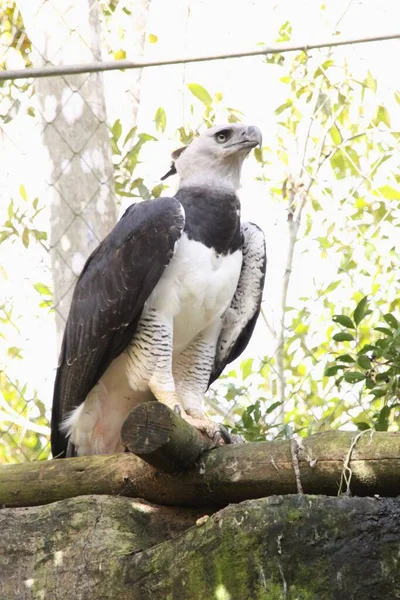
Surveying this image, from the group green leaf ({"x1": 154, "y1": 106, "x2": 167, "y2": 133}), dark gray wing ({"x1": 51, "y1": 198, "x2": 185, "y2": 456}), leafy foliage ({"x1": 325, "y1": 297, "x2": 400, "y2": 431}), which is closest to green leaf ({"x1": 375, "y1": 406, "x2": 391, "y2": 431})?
leafy foliage ({"x1": 325, "y1": 297, "x2": 400, "y2": 431})

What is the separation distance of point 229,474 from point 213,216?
46.5 inches

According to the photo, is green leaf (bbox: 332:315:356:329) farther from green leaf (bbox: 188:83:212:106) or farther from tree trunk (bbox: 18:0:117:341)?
green leaf (bbox: 188:83:212:106)

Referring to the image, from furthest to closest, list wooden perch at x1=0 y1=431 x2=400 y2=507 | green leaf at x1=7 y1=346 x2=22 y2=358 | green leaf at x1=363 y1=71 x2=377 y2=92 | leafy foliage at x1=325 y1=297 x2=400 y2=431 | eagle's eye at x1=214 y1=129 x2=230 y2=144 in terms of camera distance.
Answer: green leaf at x1=7 y1=346 x2=22 y2=358
green leaf at x1=363 y1=71 x2=377 y2=92
eagle's eye at x1=214 y1=129 x2=230 y2=144
leafy foliage at x1=325 y1=297 x2=400 y2=431
wooden perch at x1=0 y1=431 x2=400 y2=507

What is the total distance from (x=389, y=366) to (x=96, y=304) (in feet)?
3.55

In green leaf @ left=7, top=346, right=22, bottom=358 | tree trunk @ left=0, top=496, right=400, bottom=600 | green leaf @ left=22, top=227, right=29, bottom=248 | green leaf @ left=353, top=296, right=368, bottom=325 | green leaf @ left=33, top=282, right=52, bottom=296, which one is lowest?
tree trunk @ left=0, top=496, right=400, bottom=600

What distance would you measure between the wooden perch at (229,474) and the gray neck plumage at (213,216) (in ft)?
3.04

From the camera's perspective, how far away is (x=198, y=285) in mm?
3625

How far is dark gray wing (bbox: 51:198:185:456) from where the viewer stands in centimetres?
351

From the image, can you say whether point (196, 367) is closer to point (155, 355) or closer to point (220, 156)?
point (155, 355)

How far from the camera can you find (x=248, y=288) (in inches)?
156

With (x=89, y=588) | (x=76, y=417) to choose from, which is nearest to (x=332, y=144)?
(x=76, y=417)

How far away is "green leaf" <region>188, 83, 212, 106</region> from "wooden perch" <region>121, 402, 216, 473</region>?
6.78ft

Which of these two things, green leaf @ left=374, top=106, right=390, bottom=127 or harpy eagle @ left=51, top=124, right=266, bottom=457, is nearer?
harpy eagle @ left=51, top=124, right=266, bottom=457

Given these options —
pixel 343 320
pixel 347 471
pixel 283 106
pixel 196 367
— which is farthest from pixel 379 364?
pixel 283 106
